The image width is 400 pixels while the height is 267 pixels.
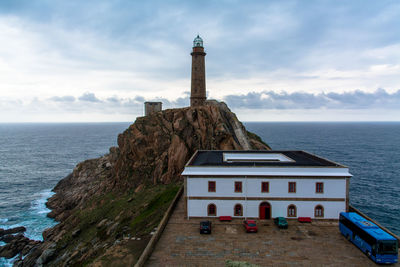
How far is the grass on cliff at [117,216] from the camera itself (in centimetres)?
3956

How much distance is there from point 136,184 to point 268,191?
1490 inches

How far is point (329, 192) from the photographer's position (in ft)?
114

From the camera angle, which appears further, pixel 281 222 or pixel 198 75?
pixel 198 75

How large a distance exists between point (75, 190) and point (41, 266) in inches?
1408

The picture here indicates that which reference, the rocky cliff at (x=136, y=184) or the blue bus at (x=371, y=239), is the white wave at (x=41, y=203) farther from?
the blue bus at (x=371, y=239)

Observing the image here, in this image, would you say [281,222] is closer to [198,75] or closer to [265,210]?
[265,210]

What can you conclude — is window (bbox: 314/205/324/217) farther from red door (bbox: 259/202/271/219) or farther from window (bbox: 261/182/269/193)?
window (bbox: 261/182/269/193)

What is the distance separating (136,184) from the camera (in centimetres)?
6412

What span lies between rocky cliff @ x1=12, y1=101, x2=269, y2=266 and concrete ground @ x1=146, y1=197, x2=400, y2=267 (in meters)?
11.5

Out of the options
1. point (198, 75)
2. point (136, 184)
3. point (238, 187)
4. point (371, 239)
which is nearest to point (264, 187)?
point (238, 187)

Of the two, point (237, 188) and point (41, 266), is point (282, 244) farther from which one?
point (41, 266)

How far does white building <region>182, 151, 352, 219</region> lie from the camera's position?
1372 inches

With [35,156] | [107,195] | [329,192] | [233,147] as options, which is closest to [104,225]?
[107,195]

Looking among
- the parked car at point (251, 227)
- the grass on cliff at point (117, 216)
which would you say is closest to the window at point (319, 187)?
the parked car at point (251, 227)
